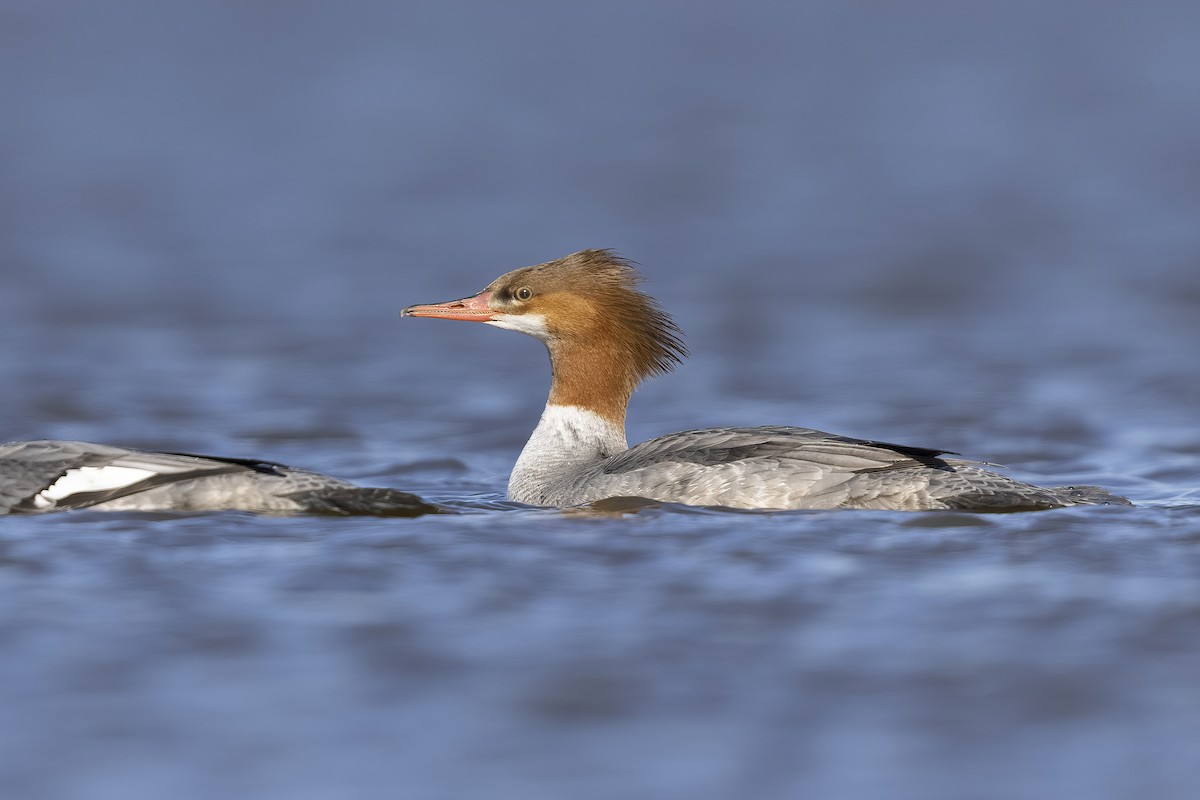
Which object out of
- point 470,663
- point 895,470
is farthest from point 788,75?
point 470,663

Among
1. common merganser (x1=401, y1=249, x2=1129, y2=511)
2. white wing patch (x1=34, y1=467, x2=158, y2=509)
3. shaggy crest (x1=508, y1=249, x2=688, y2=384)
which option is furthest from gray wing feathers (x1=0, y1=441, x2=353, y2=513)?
shaggy crest (x1=508, y1=249, x2=688, y2=384)

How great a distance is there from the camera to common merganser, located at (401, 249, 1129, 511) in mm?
8211

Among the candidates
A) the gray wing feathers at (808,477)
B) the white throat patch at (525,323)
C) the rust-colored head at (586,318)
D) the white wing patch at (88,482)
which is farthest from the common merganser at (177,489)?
the white throat patch at (525,323)

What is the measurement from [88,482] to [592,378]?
2.78 metres

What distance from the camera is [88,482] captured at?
313 inches

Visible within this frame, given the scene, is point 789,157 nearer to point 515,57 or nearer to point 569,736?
point 515,57

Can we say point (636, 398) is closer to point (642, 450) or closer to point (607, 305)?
point (607, 305)

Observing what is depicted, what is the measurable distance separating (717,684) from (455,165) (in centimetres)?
1876

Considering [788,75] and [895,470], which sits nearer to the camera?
[895,470]

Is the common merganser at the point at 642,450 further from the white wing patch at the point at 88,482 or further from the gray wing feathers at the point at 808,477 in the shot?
the white wing patch at the point at 88,482

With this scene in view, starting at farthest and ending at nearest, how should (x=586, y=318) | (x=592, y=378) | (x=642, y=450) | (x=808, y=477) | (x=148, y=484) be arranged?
1. (x=592, y=378)
2. (x=586, y=318)
3. (x=642, y=450)
4. (x=808, y=477)
5. (x=148, y=484)

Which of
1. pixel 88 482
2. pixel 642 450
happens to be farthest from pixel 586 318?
pixel 88 482

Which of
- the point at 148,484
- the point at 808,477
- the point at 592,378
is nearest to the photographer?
the point at 148,484

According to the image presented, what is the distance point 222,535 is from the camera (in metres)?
7.47
